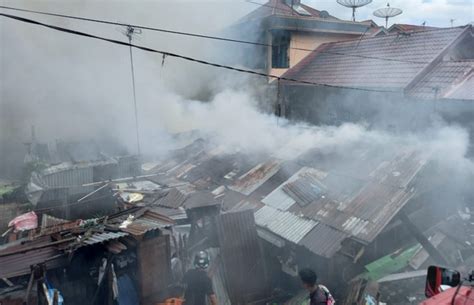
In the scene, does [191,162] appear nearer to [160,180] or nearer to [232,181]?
[160,180]

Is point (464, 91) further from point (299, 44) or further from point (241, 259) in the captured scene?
point (299, 44)

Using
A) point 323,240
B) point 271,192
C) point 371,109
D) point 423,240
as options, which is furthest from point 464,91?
point 323,240

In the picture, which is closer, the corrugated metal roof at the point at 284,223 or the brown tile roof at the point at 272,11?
the corrugated metal roof at the point at 284,223

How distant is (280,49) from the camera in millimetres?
19547

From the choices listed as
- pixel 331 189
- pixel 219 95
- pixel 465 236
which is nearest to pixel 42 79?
pixel 219 95

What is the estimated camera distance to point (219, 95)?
1983cm

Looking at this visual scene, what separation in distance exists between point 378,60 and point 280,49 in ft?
19.6

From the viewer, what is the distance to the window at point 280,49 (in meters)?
19.2

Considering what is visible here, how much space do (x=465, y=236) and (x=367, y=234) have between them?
351cm

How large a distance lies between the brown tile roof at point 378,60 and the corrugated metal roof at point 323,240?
8092 millimetres

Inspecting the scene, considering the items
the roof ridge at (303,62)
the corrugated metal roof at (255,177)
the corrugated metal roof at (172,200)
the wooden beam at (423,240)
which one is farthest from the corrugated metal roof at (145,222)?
the roof ridge at (303,62)

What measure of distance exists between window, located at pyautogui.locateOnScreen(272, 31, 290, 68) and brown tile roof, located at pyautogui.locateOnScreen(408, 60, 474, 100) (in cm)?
833

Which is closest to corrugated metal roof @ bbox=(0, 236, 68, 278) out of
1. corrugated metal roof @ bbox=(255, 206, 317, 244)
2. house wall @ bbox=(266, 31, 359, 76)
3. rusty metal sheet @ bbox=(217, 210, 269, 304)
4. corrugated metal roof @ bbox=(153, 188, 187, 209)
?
rusty metal sheet @ bbox=(217, 210, 269, 304)

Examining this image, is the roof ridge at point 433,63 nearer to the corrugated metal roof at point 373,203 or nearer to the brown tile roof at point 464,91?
the brown tile roof at point 464,91
